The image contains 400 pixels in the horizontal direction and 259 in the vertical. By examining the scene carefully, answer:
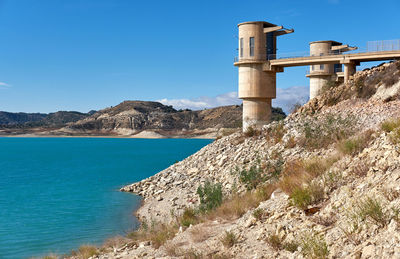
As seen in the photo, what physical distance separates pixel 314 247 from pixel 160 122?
128388mm

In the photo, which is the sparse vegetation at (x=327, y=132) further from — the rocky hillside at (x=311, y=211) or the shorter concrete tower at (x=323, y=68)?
the shorter concrete tower at (x=323, y=68)

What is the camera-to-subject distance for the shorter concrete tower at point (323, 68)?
115 feet

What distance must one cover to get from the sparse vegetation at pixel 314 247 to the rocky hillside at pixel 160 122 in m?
116

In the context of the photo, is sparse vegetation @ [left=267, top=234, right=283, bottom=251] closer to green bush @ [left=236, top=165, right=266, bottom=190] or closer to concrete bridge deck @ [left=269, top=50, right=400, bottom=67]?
green bush @ [left=236, top=165, right=266, bottom=190]

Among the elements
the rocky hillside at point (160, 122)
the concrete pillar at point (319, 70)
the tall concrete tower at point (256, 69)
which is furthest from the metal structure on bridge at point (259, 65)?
the rocky hillside at point (160, 122)

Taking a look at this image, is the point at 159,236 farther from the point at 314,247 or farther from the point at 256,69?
the point at 256,69

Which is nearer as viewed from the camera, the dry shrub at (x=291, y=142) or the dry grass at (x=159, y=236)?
the dry grass at (x=159, y=236)

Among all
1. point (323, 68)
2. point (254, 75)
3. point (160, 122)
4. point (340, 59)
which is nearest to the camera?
point (340, 59)

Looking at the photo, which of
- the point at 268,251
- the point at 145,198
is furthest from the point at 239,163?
the point at 268,251

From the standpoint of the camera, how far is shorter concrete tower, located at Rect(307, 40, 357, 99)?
35.1 metres

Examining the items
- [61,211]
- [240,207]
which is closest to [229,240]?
[240,207]

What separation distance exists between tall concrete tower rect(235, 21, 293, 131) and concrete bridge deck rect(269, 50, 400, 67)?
36.4 inches

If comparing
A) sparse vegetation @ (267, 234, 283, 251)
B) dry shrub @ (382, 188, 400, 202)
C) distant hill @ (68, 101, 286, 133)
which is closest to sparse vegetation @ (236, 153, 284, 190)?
sparse vegetation @ (267, 234, 283, 251)

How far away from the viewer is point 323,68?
3544cm
